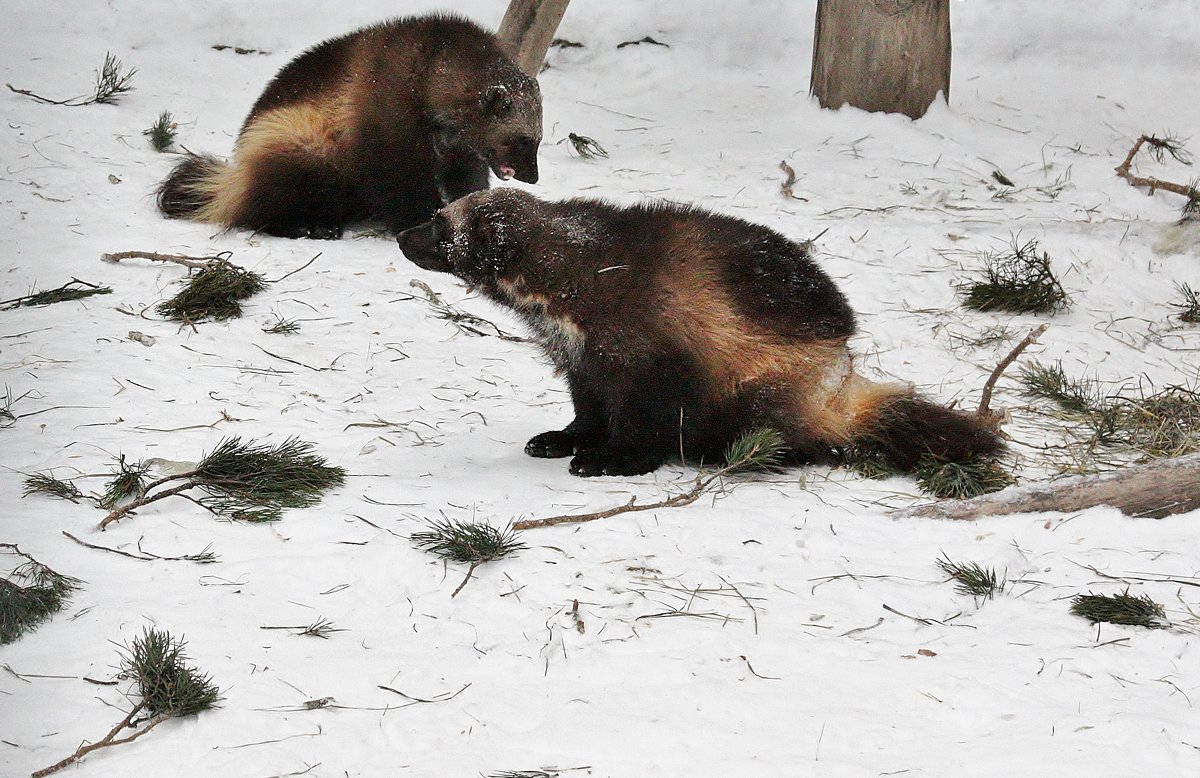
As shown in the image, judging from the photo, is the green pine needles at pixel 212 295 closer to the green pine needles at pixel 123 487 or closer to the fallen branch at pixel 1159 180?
the green pine needles at pixel 123 487

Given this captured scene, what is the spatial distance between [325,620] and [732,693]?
103 cm

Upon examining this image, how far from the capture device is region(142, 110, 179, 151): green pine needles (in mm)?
7922

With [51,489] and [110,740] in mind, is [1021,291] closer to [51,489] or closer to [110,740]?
[51,489]

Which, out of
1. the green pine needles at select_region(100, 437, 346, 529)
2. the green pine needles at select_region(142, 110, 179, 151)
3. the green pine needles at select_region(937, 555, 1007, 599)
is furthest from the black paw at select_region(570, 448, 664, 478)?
the green pine needles at select_region(142, 110, 179, 151)

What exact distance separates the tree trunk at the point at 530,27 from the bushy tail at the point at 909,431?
169 inches

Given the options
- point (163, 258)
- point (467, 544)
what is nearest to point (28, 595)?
point (467, 544)

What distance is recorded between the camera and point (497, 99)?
6.44 meters

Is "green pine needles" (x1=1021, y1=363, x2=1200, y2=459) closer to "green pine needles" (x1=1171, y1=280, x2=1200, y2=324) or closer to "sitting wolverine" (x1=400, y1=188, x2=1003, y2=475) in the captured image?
"sitting wolverine" (x1=400, y1=188, x2=1003, y2=475)

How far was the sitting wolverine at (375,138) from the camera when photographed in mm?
6543

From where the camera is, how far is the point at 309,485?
12.5ft

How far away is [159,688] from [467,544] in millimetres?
965

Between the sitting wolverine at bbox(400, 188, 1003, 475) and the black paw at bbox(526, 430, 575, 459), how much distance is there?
0.17 meters

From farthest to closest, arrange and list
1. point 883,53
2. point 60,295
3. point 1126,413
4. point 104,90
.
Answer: point 104,90, point 883,53, point 60,295, point 1126,413

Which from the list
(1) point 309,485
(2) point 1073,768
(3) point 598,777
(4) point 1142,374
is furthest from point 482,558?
(4) point 1142,374
